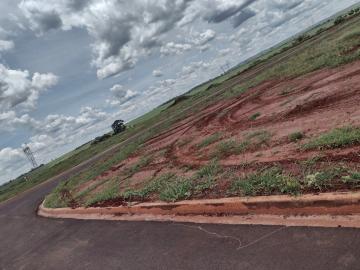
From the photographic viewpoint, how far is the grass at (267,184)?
5707 millimetres

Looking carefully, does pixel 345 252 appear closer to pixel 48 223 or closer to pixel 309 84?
pixel 48 223

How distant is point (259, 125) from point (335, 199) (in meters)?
7.44

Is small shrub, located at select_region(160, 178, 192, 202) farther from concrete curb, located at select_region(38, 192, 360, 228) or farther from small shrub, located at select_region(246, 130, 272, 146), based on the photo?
small shrub, located at select_region(246, 130, 272, 146)

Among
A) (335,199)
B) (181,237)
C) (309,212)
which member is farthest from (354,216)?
(181,237)

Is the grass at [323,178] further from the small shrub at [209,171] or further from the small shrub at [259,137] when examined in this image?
the small shrub at [259,137]

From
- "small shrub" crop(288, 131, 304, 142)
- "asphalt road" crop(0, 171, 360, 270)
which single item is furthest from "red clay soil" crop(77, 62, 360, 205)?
"asphalt road" crop(0, 171, 360, 270)

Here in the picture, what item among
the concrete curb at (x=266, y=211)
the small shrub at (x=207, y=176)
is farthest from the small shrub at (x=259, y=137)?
the concrete curb at (x=266, y=211)

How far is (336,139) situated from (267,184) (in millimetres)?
1727

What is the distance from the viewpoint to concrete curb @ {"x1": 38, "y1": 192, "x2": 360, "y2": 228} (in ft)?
15.7

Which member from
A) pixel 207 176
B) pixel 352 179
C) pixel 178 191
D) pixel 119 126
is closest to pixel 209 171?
pixel 207 176

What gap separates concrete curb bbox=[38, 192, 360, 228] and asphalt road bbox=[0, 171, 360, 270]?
0.20 m

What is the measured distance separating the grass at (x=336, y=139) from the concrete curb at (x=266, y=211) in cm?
197

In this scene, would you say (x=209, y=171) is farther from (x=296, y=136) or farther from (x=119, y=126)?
(x=119, y=126)

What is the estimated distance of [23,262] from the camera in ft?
29.1
